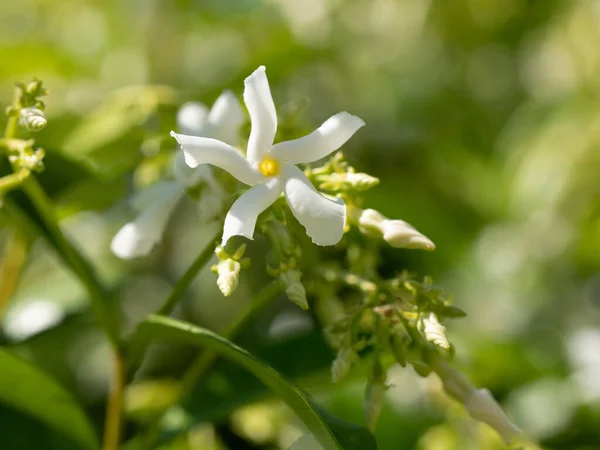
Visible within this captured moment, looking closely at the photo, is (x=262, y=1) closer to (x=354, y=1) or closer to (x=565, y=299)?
(x=354, y=1)

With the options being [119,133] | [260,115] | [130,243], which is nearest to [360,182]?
[260,115]

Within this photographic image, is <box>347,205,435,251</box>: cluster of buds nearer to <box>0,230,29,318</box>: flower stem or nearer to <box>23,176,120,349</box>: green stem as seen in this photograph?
<box>23,176,120,349</box>: green stem

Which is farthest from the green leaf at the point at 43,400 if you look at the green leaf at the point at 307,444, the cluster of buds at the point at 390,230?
the cluster of buds at the point at 390,230

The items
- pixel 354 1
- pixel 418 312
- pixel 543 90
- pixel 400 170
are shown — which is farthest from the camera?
pixel 354 1

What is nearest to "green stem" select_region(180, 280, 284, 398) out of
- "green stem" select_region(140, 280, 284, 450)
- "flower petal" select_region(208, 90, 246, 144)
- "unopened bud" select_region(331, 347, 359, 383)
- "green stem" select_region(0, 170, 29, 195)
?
"green stem" select_region(140, 280, 284, 450)


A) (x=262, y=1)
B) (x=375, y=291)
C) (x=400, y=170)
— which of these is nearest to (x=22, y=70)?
(x=262, y=1)

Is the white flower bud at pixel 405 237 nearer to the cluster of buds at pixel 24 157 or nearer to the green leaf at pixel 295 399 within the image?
the green leaf at pixel 295 399

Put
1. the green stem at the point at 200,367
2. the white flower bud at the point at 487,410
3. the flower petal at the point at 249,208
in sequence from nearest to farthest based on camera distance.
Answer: the flower petal at the point at 249,208 < the white flower bud at the point at 487,410 < the green stem at the point at 200,367
